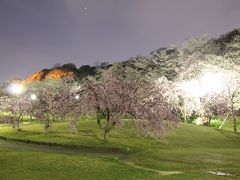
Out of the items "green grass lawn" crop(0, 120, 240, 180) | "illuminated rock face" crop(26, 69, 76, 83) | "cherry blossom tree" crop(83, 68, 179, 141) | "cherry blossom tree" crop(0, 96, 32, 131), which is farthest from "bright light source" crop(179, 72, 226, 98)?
"illuminated rock face" crop(26, 69, 76, 83)

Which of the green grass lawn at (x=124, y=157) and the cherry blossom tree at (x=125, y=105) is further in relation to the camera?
the cherry blossom tree at (x=125, y=105)

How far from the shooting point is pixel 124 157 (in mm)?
38938

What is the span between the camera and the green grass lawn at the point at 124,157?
91.6 feet

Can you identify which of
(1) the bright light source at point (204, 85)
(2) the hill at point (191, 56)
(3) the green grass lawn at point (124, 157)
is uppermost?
(2) the hill at point (191, 56)

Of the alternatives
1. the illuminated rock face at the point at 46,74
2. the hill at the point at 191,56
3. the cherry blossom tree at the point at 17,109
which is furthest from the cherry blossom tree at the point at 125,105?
the illuminated rock face at the point at 46,74

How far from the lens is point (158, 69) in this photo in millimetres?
104625

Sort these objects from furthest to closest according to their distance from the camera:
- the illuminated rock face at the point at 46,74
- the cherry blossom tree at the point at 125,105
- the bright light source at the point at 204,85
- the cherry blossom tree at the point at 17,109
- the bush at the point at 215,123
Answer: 1. the illuminated rock face at the point at 46,74
2. the bush at the point at 215,123
3. the bright light source at the point at 204,85
4. the cherry blossom tree at the point at 17,109
5. the cherry blossom tree at the point at 125,105

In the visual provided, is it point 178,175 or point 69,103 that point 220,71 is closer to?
point 69,103

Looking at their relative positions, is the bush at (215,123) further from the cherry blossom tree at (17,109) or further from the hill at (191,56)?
the cherry blossom tree at (17,109)

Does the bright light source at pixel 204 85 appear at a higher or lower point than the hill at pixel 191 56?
lower

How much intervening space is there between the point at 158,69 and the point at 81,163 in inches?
2956

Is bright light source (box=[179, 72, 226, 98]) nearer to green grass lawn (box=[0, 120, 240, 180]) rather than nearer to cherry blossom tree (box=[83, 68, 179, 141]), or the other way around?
green grass lawn (box=[0, 120, 240, 180])

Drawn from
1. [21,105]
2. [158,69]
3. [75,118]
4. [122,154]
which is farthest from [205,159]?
[158,69]

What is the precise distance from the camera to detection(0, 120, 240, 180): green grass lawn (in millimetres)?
27922
